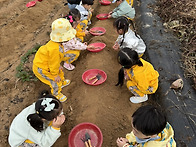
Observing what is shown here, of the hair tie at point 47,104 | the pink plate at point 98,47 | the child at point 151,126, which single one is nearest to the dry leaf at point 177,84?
the child at point 151,126

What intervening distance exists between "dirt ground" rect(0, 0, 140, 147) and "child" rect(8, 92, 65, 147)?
0.71 m

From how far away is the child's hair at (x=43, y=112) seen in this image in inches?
84.5

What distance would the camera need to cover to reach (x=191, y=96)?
10.6 ft

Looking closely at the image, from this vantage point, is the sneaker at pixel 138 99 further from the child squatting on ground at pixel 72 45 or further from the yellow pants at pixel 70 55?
the yellow pants at pixel 70 55

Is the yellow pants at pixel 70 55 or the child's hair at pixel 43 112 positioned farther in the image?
the yellow pants at pixel 70 55

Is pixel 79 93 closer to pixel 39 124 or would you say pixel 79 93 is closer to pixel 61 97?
pixel 61 97

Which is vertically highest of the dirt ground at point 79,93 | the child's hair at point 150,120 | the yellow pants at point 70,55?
the child's hair at point 150,120

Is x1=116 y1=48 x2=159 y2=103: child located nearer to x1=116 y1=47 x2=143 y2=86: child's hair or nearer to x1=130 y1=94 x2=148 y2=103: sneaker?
x1=116 y1=47 x2=143 y2=86: child's hair

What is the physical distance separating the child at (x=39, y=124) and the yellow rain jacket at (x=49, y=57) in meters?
0.97

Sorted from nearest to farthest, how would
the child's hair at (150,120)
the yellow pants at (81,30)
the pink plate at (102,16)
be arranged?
the child's hair at (150,120)
the yellow pants at (81,30)
the pink plate at (102,16)

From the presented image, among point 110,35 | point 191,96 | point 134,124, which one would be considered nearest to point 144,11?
point 110,35

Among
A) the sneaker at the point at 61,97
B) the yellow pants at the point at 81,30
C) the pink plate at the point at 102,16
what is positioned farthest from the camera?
the pink plate at the point at 102,16

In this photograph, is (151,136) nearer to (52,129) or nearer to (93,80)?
(52,129)

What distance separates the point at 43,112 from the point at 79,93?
1.56 meters
